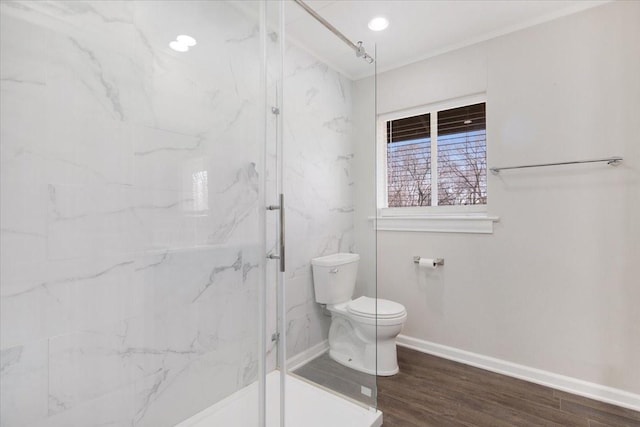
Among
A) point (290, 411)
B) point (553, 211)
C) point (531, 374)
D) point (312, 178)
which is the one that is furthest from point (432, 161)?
point (290, 411)

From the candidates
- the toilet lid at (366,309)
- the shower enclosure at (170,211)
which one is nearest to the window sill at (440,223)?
the toilet lid at (366,309)

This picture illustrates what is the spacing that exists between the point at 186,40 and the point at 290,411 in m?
1.95

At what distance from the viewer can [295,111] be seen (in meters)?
1.85

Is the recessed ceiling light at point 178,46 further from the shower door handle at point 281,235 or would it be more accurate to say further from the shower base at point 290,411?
the shower base at point 290,411

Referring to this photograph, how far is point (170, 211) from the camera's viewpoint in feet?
5.01

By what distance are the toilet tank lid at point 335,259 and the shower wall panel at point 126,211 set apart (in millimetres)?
379

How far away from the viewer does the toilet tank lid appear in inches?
77.0

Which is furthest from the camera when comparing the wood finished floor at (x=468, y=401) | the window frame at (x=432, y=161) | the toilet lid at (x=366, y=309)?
the window frame at (x=432, y=161)

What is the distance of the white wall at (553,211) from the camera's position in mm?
1902

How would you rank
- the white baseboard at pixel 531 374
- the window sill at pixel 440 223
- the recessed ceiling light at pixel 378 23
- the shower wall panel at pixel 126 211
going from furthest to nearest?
the window sill at pixel 440 223 < the recessed ceiling light at pixel 378 23 < the white baseboard at pixel 531 374 < the shower wall panel at pixel 126 211

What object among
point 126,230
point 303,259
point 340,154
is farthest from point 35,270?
point 340,154

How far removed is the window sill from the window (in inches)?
5.8

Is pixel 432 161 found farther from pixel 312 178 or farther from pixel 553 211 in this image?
pixel 312 178

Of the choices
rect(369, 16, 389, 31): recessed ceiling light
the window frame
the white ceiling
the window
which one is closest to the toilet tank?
the window frame
